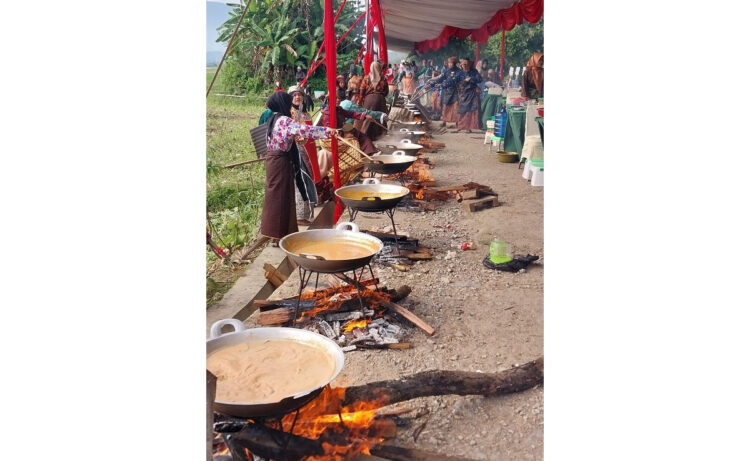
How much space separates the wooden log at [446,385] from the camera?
209 cm

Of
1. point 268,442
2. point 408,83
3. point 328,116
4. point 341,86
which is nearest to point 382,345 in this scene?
point 268,442

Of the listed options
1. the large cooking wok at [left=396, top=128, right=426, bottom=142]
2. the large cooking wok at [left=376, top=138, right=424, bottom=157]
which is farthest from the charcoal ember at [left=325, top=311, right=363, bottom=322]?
the large cooking wok at [left=396, top=128, right=426, bottom=142]

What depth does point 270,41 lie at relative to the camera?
232 centimetres

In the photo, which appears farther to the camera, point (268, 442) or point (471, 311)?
point (471, 311)

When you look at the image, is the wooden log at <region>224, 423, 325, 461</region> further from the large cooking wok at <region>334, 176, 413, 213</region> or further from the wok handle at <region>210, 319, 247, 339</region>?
the large cooking wok at <region>334, 176, 413, 213</region>

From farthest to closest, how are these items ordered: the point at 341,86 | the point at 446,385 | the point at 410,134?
the point at 341,86
the point at 410,134
the point at 446,385

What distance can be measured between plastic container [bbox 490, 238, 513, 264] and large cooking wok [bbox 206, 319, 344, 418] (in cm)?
175

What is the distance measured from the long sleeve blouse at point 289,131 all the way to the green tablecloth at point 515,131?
1584 mm

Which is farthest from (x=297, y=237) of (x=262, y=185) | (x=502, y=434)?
(x=502, y=434)

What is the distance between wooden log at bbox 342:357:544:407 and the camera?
6.87 ft

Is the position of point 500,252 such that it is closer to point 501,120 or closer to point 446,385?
point 501,120

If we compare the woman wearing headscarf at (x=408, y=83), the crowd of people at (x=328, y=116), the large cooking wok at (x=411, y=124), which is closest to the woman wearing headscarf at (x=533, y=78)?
the crowd of people at (x=328, y=116)

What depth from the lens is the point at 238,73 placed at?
7.57ft

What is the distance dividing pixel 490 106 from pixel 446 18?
1418 mm
